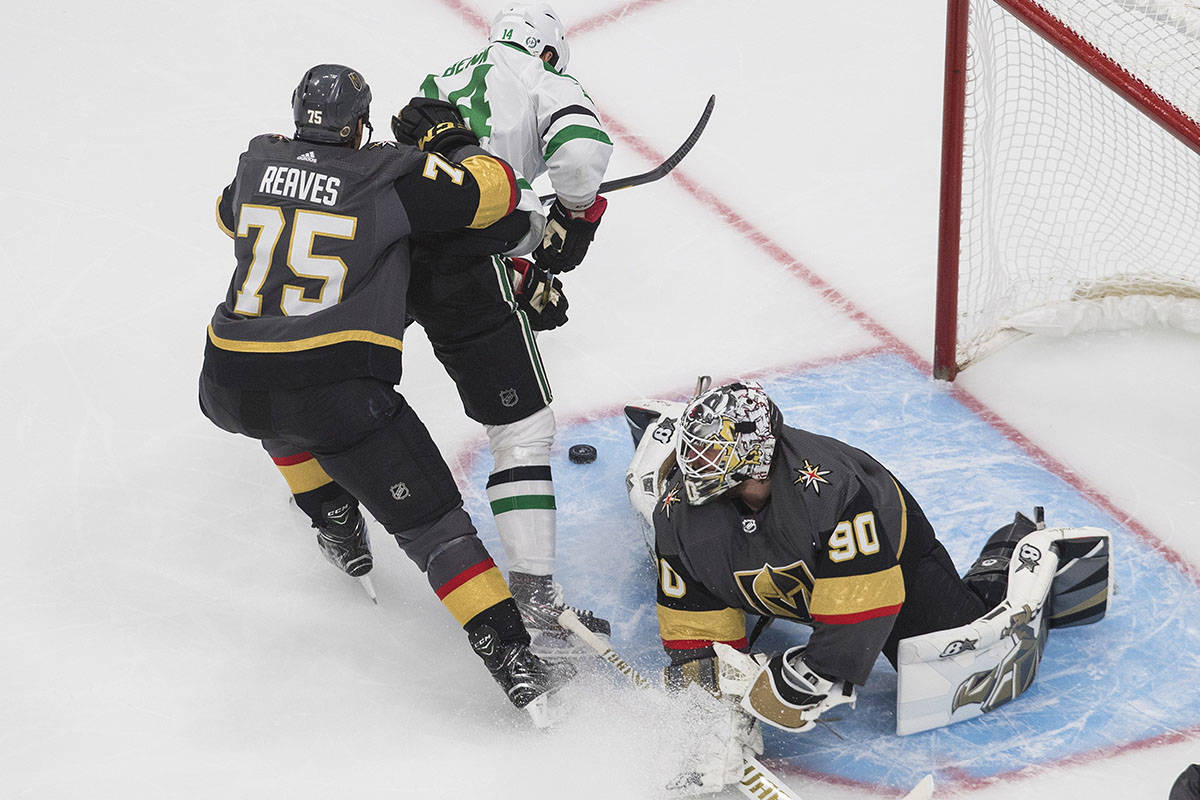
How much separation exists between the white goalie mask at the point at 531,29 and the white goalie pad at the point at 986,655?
1746 millimetres

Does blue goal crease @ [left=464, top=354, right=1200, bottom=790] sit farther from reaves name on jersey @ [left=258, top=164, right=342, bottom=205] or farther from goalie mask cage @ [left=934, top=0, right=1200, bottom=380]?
reaves name on jersey @ [left=258, top=164, right=342, bottom=205]

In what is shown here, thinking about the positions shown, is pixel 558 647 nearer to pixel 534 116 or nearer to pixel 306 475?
pixel 306 475

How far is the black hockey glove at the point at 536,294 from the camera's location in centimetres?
385

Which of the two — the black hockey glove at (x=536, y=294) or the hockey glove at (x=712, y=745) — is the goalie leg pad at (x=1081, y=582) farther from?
the black hockey glove at (x=536, y=294)

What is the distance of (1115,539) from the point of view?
3617 millimetres

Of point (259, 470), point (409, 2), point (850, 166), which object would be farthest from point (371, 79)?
point (259, 470)

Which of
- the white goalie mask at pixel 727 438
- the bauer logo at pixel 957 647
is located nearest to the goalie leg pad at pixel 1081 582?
the bauer logo at pixel 957 647

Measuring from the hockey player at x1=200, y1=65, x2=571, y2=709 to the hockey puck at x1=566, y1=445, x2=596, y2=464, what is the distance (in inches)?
34.2

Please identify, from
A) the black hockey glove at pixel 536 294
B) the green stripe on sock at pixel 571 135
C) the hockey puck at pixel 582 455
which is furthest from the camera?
the hockey puck at pixel 582 455

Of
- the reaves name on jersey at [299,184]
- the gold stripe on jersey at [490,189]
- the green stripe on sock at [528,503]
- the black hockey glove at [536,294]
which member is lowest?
the green stripe on sock at [528,503]

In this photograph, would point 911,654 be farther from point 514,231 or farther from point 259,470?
point 259,470

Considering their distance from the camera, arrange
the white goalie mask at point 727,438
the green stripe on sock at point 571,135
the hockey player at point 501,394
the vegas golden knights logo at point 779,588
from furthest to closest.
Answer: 1. the green stripe on sock at point 571,135
2. the hockey player at point 501,394
3. the vegas golden knights logo at point 779,588
4. the white goalie mask at point 727,438

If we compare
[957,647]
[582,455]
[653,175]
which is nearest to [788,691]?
[957,647]

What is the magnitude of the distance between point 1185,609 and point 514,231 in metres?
1.70
